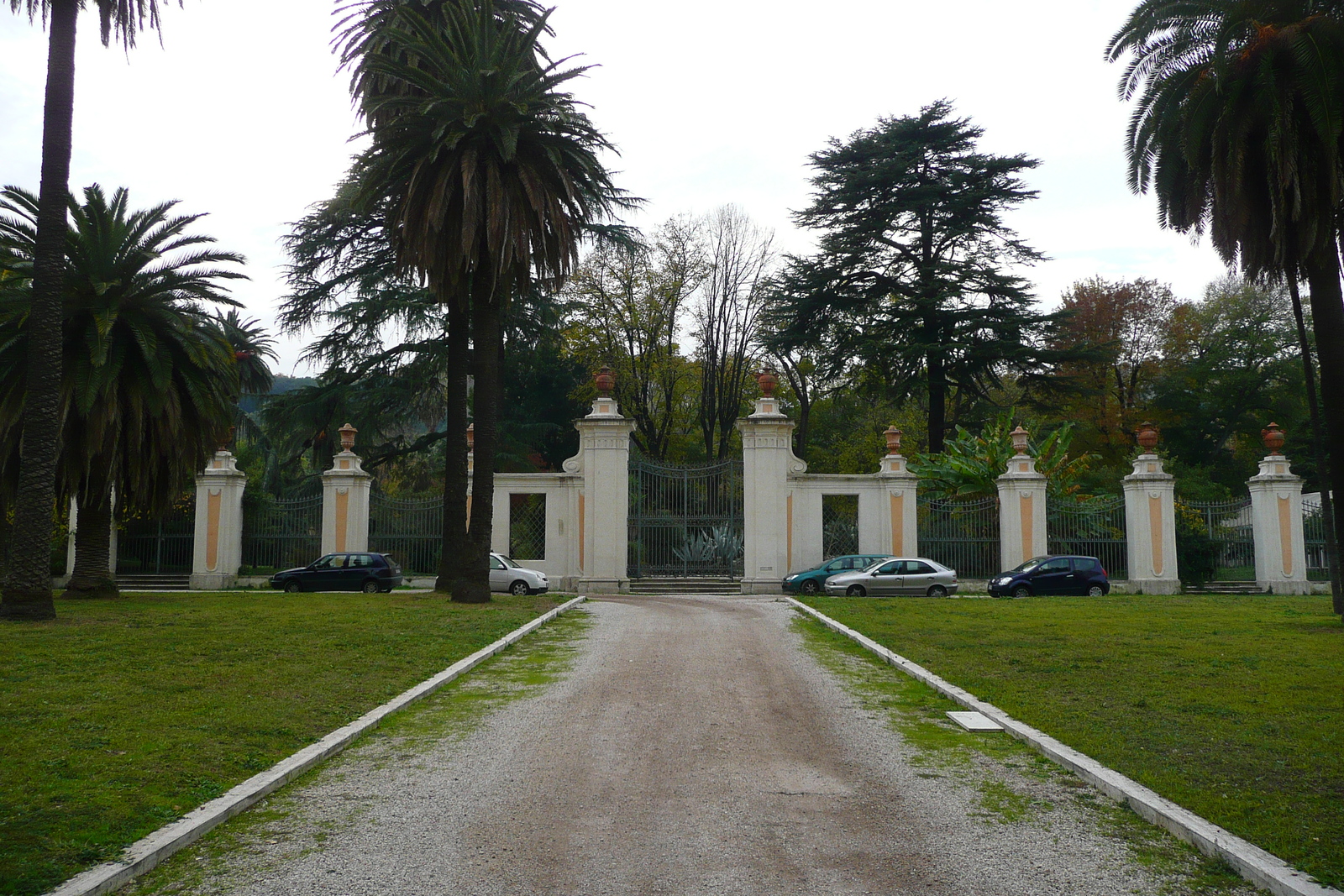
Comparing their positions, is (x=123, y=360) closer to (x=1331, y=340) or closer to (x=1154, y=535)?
(x=1331, y=340)

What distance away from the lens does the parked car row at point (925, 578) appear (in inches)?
988

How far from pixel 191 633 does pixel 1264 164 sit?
17.1m

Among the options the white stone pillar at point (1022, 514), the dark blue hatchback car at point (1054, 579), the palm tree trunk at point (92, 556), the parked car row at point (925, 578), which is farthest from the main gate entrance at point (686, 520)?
the palm tree trunk at point (92, 556)

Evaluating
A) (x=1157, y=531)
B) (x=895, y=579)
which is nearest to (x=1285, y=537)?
(x=1157, y=531)

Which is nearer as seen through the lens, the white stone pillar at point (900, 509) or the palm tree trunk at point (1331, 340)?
the palm tree trunk at point (1331, 340)

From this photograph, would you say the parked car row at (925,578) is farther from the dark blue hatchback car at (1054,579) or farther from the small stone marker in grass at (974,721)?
the small stone marker in grass at (974,721)

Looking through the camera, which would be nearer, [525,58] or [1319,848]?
[1319,848]

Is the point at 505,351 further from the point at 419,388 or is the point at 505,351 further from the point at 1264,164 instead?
the point at 1264,164

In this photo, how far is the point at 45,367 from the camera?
15.7m

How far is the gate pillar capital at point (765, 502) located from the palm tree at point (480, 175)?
310 inches

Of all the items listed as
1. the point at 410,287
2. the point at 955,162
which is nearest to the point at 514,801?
the point at 410,287

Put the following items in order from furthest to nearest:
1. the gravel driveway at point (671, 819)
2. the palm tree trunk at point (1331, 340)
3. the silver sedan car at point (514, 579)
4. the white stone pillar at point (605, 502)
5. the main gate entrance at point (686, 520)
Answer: the main gate entrance at point (686, 520), the white stone pillar at point (605, 502), the silver sedan car at point (514, 579), the palm tree trunk at point (1331, 340), the gravel driveway at point (671, 819)

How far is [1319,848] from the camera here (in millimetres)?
5305

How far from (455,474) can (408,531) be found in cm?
637
